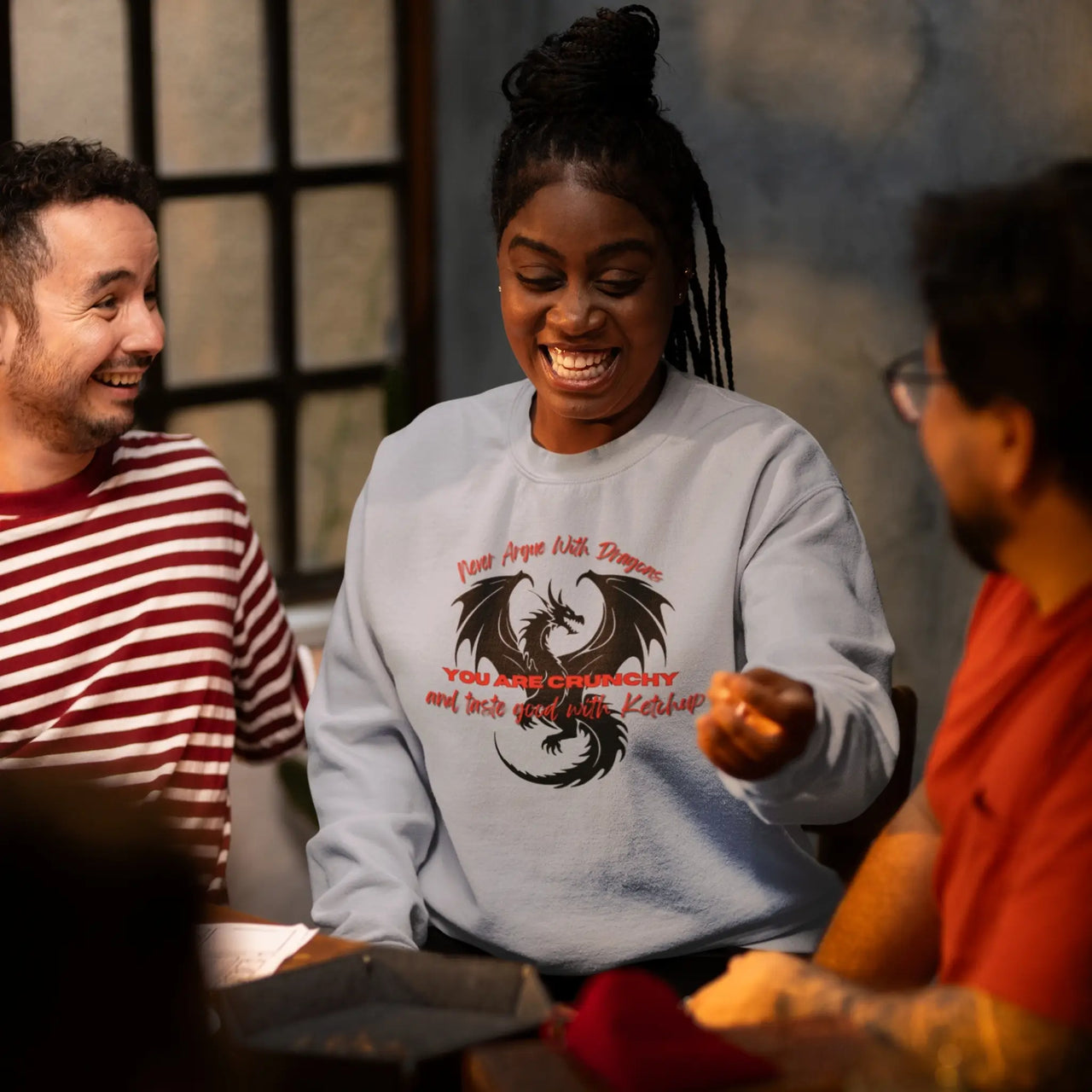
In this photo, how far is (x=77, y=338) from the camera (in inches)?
74.6

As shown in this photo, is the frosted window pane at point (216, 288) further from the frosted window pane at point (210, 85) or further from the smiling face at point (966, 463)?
the smiling face at point (966, 463)

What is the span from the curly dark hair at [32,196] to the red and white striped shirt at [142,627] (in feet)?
0.71

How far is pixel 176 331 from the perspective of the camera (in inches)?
117

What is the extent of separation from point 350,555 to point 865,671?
1.96 feet

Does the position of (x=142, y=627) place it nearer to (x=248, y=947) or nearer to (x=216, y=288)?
(x=248, y=947)

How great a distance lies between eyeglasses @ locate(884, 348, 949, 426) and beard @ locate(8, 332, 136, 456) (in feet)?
3.60

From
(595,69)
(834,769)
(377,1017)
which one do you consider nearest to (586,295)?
(595,69)

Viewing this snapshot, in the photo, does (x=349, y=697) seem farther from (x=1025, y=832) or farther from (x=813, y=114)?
(x=813, y=114)

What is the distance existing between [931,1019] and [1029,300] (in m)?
0.46

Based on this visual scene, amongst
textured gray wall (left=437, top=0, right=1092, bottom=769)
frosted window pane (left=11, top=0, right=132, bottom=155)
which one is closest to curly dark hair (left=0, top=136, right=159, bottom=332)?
frosted window pane (left=11, top=0, right=132, bottom=155)

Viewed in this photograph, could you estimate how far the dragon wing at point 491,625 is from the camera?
5.44ft

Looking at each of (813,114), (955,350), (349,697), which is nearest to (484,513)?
(349,697)

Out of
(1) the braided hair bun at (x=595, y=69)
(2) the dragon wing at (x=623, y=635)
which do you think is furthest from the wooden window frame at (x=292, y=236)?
(2) the dragon wing at (x=623, y=635)

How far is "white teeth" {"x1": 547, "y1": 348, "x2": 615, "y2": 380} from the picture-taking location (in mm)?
1645
